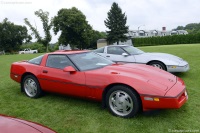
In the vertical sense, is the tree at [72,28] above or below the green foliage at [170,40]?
above

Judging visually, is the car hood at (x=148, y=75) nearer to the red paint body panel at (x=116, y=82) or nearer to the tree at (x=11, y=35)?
the red paint body panel at (x=116, y=82)

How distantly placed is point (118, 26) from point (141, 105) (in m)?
48.6

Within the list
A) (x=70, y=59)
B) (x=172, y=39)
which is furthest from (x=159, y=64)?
(x=172, y=39)

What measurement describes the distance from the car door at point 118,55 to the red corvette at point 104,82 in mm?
2746

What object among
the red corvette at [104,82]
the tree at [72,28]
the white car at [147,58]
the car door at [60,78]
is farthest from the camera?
the tree at [72,28]

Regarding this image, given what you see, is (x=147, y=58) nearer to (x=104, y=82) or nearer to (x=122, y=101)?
(x=104, y=82)

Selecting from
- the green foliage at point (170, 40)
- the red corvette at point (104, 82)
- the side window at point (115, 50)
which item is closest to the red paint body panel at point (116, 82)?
the red corvette at point (104, 82)

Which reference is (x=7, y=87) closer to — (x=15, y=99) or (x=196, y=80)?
(x=15, y=99)

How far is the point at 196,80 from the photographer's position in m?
6.86

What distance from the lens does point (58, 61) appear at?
5156 millimetres

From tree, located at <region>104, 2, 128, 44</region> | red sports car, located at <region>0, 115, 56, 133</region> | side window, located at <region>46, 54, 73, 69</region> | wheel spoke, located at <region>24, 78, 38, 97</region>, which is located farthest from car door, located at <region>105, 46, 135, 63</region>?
tree, located at <region>104, 2, 128, 44</region>

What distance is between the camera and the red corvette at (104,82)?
380 centimetres

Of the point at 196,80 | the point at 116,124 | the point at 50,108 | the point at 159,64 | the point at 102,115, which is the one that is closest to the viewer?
the point at 116,124

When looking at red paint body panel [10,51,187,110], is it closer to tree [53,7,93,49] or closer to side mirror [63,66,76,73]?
side mirror [63,66,76,73]
